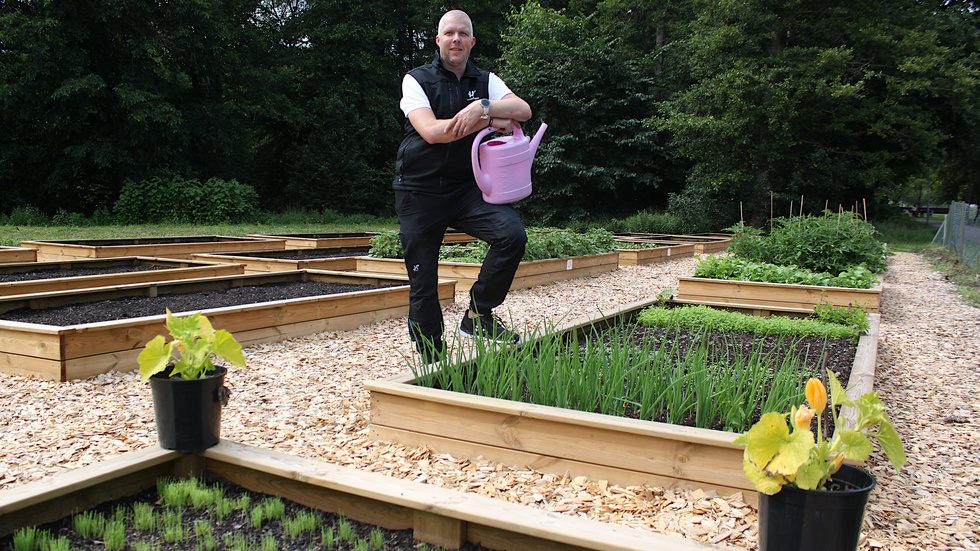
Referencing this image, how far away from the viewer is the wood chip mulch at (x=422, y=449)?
2.10 metres

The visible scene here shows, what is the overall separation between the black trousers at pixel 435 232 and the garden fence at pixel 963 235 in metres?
10.1

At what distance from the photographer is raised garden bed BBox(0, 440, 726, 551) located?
161cm

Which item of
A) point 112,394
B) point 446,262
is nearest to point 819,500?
point 112,394

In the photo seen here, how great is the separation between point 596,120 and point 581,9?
6.67 m

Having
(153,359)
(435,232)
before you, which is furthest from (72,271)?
(153,359)

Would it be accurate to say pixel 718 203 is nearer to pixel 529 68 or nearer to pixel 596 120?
pixel 596 120

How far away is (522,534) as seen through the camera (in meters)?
1.70

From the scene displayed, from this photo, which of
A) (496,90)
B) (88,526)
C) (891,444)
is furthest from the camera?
(496,90)

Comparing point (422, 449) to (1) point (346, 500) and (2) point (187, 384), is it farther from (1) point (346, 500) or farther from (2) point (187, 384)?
(2) point (187, 384)

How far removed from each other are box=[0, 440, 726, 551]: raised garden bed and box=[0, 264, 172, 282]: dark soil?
548 centimetres

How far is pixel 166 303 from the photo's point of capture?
5031 mm

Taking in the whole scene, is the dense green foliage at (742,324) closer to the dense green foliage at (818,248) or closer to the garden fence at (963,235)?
the dense green foliage at (818,248)

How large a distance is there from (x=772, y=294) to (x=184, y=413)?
218 inches

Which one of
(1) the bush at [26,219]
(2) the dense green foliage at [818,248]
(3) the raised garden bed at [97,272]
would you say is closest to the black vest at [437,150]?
(3) the raised garden bed at [97,272]
